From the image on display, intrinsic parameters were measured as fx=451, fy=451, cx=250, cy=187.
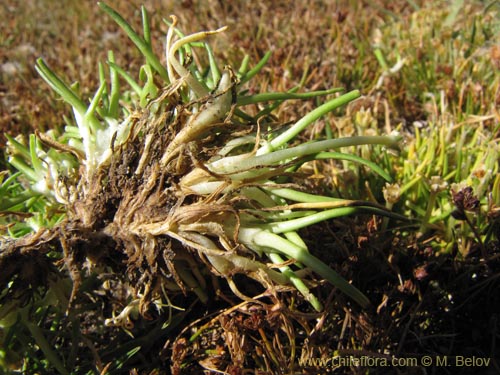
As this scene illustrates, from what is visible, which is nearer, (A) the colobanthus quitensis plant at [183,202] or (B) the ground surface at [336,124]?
(A) the colobanthus quitensis plant at [183,202]

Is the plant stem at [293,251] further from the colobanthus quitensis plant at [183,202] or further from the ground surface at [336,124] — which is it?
the ground surface at [336,124]

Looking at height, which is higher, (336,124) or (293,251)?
(293,251)

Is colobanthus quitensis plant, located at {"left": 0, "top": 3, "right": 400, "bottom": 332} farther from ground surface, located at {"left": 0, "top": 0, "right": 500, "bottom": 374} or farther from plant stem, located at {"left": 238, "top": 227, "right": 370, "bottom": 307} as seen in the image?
ground surface, located at {"left": 0, "top": 0, "right": 500, "bottom": 374}

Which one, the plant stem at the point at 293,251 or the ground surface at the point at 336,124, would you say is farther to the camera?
the ground surface at the point at 336,124

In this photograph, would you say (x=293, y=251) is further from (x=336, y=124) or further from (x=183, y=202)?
(x=336, y=124)

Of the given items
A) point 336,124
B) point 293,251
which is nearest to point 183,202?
point 293,251

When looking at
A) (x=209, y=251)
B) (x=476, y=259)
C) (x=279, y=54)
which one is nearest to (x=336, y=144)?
(x=209, y=251)

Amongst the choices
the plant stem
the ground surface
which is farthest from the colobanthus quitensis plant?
the ground surface

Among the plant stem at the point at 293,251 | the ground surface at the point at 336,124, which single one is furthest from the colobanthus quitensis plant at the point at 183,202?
the ground surface at the point at 336,124

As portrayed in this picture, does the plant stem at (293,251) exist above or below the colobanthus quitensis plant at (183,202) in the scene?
below
